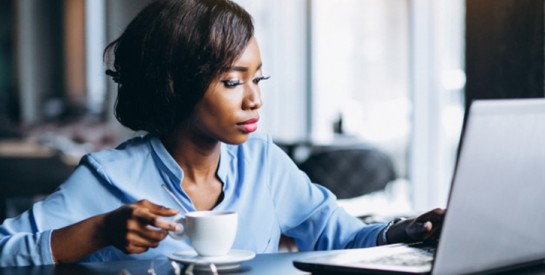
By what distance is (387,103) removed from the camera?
25.6 ft

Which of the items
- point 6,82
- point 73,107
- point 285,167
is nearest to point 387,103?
point 73,107

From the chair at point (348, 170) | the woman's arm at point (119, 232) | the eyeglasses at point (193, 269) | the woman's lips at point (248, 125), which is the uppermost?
the woman's lips at point (248, 125)

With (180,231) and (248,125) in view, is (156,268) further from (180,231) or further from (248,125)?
(248,125)

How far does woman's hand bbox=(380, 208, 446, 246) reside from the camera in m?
1.48

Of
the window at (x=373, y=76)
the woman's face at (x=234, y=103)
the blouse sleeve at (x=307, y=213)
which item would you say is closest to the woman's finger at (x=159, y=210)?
the woman's face at (x=234, y=103)

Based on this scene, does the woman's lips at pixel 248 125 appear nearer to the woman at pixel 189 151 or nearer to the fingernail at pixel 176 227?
the woman at pixel 189 151

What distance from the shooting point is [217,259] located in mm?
1298

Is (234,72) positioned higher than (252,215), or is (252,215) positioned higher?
(234,72)

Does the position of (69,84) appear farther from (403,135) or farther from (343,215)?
(343,215)

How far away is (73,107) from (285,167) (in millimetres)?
9524

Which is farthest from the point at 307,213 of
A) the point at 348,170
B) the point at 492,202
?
the point at 348,170

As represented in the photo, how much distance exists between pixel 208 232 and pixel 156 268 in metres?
0.14

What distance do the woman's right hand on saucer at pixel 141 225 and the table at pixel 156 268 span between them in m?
0.05

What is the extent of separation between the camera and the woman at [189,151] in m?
1.58
